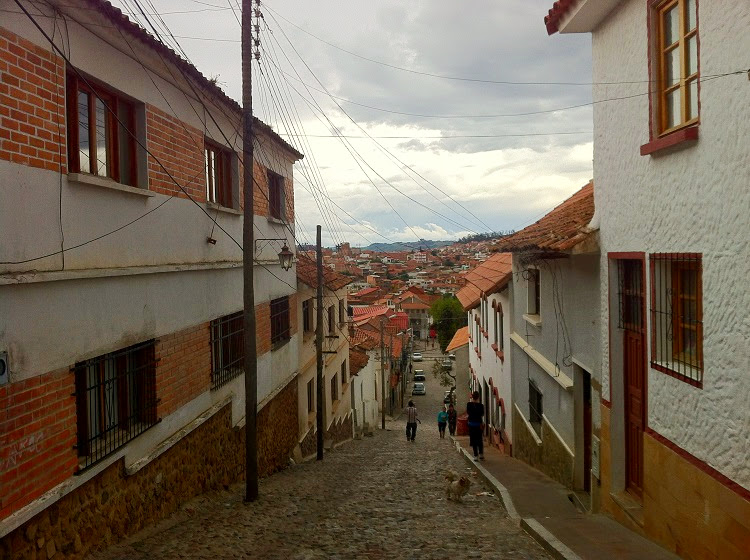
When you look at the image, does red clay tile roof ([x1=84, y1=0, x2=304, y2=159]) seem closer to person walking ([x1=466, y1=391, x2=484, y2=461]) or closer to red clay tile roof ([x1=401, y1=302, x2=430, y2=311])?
person walking ([x1=466, y1=391, x2=484, y2=461])

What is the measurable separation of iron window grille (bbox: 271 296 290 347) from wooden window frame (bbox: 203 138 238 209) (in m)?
3.66

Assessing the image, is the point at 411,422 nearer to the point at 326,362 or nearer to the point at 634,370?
the point at 326,362

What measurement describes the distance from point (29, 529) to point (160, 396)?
296 centimetres

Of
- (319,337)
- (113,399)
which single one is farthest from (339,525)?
(319,337)

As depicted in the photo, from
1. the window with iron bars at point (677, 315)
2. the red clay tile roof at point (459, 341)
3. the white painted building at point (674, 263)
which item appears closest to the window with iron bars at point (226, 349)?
the white painted building at point (674, 263)

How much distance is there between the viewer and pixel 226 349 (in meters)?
11.2

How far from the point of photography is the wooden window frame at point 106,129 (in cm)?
641

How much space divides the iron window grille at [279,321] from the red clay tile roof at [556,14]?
8234mm

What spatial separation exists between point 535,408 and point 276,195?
746 centimetres

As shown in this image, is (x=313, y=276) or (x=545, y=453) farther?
(x=313, y=276)

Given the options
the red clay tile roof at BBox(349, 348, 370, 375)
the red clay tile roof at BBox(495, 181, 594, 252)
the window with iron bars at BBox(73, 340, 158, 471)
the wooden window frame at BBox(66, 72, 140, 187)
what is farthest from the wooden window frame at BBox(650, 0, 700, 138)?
the red clay tile roof at BBox(349, 348, 370, 375)

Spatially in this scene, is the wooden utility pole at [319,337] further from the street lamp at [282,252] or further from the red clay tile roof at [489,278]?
the red clay tile roof at [489,278]

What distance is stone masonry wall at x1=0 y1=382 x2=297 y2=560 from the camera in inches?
219

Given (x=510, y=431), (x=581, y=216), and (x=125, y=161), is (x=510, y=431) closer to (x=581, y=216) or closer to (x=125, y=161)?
(x=581, y=216)
